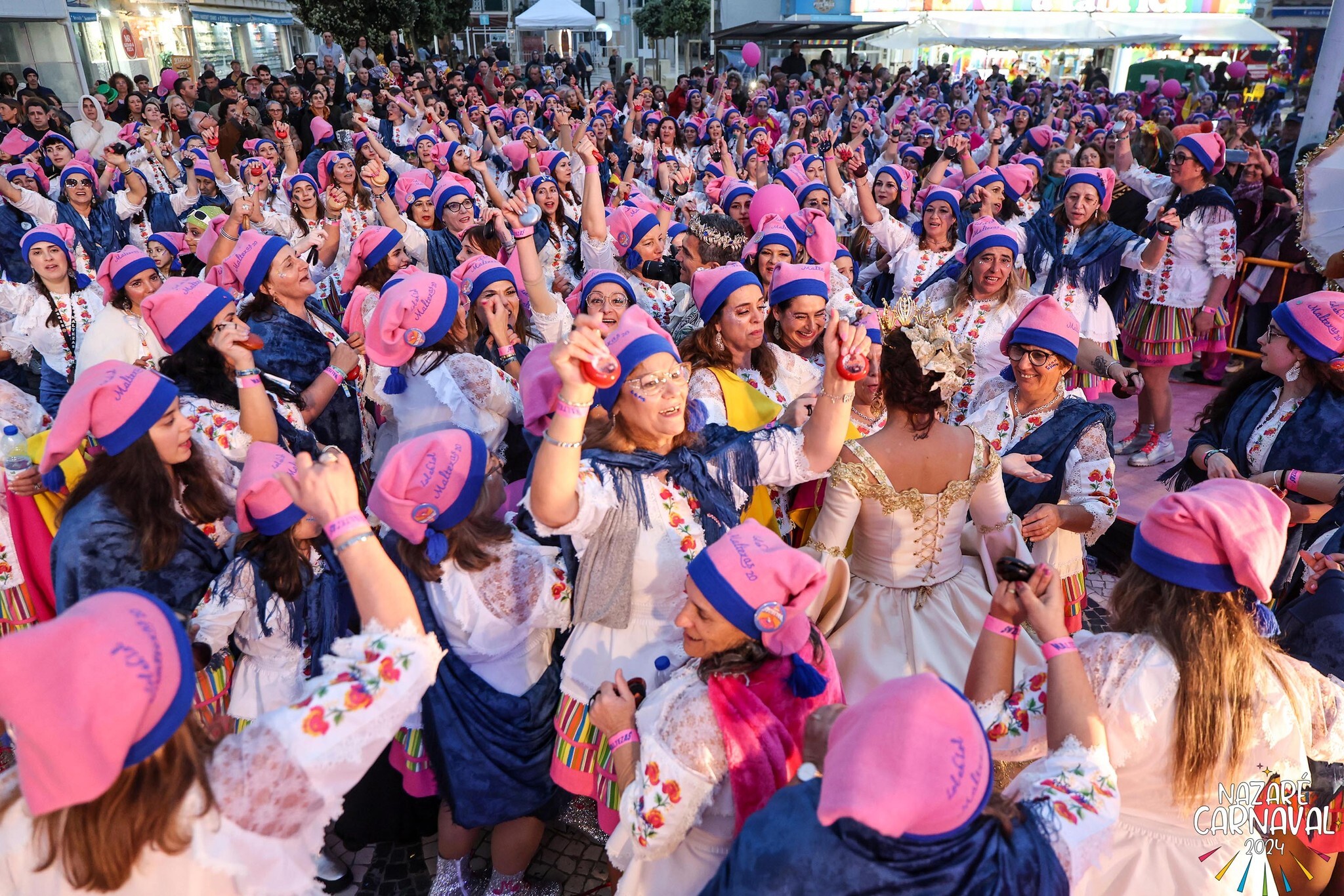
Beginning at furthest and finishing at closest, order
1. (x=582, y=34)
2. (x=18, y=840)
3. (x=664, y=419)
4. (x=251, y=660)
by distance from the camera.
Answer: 1. (x=582, y=34)
2. (x=251, y=660)
3. (x=664, y=419)
4. (x=18, y=840)

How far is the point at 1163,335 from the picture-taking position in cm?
601

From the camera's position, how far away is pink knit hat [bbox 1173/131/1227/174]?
19.1 feet

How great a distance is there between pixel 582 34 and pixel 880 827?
54002mm

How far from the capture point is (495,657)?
2559 millimetres

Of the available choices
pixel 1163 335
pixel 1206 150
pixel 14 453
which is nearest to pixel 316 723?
pixel 14 453

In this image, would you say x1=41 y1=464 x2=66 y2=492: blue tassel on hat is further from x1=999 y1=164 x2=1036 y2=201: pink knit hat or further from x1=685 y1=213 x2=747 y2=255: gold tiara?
x1=999 y1=164 x2=1036 y2=201: pink knit hat

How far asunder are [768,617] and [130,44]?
92.6 ft

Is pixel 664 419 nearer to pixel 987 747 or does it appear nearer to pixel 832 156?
pixel 987 747

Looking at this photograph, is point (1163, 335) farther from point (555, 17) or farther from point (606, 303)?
point (555, 17)

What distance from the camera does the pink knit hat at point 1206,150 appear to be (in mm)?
5836

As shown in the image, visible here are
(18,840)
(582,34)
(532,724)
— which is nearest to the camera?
(18,840)

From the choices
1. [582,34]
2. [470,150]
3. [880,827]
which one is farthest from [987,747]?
[582,34]

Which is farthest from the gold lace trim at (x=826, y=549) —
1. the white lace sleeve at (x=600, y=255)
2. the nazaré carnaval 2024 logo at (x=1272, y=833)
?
the white lace sleeve at (x=600, y=255)

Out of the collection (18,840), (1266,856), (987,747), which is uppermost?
(987,747)
